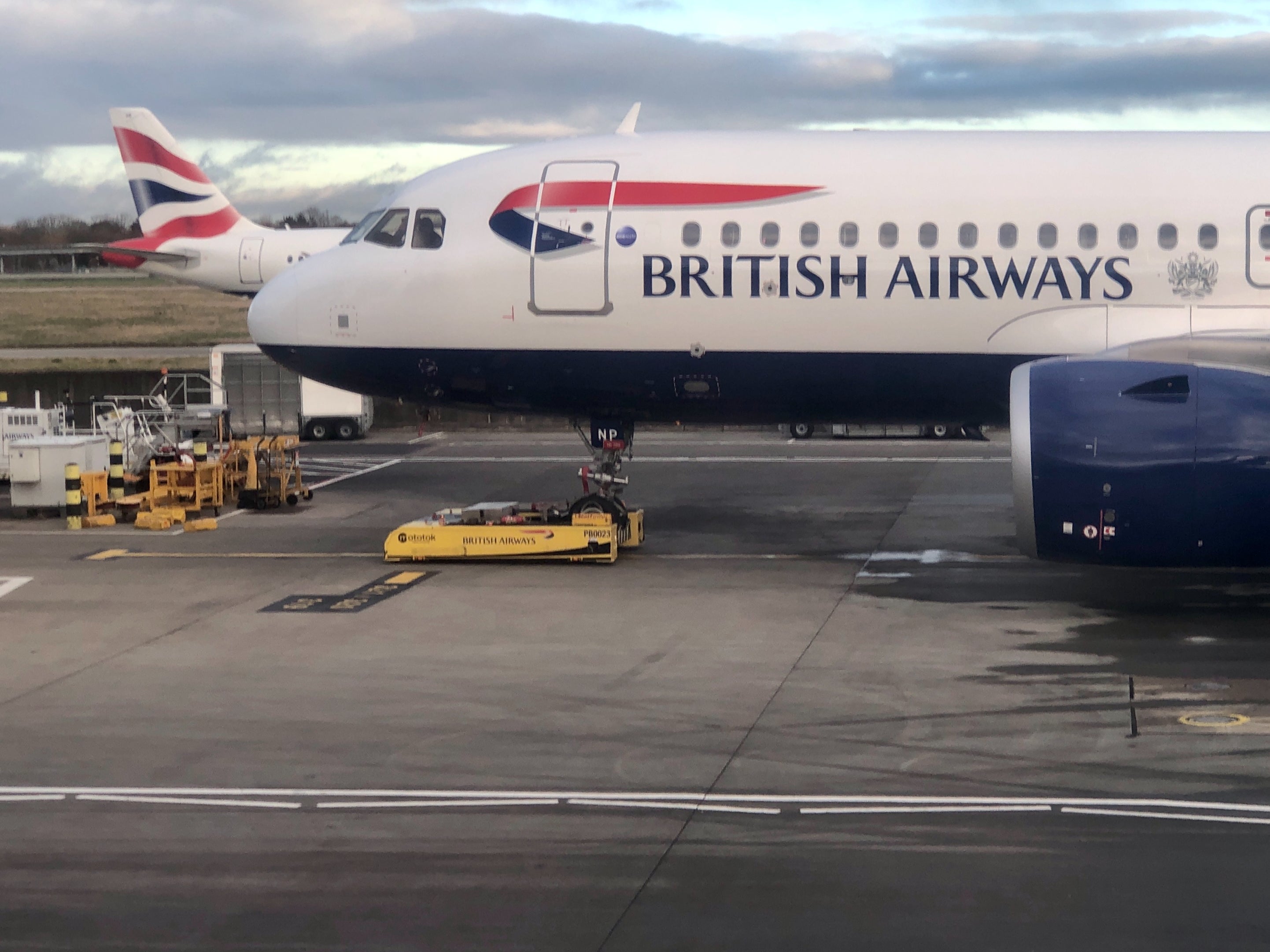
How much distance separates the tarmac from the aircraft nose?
9.88 feet

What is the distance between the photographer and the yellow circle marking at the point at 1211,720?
1201cm

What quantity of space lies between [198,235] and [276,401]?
56.3ft

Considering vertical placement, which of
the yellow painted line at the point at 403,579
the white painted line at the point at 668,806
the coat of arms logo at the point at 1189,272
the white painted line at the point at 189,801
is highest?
the coat of arms logo at the point at 1189,272

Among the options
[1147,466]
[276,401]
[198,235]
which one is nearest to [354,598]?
[1147,466]

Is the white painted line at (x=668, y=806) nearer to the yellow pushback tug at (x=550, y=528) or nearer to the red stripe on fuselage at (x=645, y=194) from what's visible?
the yellow pushback tug at (x=550, y=528)

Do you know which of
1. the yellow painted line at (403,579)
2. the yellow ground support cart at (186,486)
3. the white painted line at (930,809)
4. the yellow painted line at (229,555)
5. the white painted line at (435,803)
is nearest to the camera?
the white painted line at (930,809)

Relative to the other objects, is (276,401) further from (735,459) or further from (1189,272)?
(1189,272)

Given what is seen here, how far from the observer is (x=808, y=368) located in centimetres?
1956

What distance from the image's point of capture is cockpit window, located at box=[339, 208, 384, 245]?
67.2ft

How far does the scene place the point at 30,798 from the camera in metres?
10.4

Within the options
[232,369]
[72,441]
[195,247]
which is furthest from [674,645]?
[195,247]

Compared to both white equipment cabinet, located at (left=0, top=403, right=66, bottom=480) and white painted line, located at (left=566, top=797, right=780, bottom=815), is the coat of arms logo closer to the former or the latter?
white painted line, located at (left=566, top=797, right=780, bottom=815)

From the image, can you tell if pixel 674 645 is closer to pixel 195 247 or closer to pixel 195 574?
pixel 195 574

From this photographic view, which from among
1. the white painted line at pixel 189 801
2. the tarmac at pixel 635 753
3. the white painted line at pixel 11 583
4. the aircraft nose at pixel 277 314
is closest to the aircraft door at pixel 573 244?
the aircraft nose at pixel 277 314
